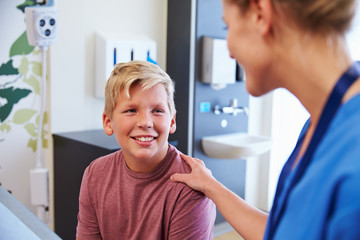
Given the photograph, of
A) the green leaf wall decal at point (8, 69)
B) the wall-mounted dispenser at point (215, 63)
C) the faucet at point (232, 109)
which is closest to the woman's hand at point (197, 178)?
the green leaf wall decal at point (8, 69)

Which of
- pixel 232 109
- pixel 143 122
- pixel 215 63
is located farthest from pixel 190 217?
pixel 232 109

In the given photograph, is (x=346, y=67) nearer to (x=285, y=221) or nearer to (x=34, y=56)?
(x=285, y=221)

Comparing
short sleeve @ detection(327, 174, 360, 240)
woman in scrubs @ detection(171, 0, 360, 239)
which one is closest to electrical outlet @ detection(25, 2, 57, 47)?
woman in scrubs @ detection(171, 0, 360, 239)

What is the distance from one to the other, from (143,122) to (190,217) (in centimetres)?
30

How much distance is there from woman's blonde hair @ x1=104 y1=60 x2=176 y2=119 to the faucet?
179cm

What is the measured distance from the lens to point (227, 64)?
287 cm

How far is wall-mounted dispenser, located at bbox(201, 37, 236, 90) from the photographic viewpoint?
Answer: 279 centimetres

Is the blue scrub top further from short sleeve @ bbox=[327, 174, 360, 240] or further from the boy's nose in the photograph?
the boy's nose

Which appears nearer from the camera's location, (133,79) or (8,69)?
(133,79)

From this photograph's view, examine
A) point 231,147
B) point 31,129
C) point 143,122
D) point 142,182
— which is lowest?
point 231,147

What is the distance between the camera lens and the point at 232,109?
3059 mm

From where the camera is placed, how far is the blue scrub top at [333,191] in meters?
0.45

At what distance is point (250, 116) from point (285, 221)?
291cm

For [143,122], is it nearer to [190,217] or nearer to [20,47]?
[190,217]
